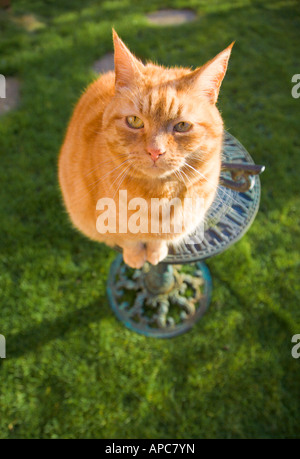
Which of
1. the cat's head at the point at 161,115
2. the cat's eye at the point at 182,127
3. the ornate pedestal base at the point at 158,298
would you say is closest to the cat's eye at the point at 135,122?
the cat's head at the point at 161,115

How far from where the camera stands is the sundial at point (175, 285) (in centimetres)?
189

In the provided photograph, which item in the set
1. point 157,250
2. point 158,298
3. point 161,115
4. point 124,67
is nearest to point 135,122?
point 161,115

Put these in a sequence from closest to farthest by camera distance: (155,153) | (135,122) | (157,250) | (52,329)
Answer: (155,153) → (135,122) → (157,250) → (52,329)

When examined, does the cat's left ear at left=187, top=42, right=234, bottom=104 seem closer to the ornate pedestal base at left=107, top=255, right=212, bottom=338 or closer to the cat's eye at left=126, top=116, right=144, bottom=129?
the cat's eye at left=126, top=116, right=144, bottom=129

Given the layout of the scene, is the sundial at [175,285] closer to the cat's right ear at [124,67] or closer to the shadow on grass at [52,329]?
the shadow on grass at [52,329]

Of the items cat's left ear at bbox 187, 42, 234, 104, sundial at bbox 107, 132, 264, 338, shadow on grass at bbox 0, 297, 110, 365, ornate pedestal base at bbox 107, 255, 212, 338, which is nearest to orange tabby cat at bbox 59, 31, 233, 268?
cat's left ear at bbox 187, 42, 234, 104

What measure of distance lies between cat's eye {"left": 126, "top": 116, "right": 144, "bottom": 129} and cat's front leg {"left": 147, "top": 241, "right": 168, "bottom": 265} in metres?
0.59

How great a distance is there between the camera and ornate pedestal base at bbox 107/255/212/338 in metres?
2.59

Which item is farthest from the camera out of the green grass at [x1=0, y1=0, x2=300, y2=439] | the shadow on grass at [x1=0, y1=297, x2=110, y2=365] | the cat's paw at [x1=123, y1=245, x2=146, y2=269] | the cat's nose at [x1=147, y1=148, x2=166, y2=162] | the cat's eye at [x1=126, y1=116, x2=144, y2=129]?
the shadow on grass at [x1=0, y1=297, x2=110, y2=365]

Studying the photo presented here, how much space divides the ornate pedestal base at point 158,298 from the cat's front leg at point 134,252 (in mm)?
591

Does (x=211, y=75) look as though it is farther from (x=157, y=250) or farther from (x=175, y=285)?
(x=175, y=285)

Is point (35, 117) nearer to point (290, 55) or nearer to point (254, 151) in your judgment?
point (254, 151)

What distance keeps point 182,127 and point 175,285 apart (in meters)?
1.65

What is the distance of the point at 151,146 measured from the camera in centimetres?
128
